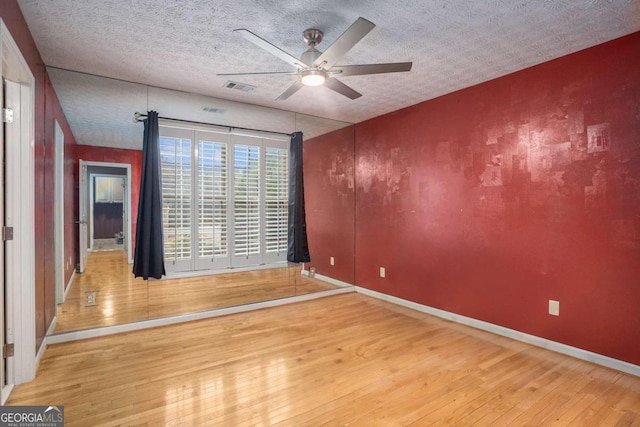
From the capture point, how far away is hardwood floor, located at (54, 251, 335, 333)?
3289mm

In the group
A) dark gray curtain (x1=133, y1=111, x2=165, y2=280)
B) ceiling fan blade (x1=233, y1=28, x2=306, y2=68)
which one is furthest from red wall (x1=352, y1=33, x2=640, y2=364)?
dark gray curtain (x1=133, y1=111, x2=165, y2=280)

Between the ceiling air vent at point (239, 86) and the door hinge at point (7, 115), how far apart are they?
1770mm

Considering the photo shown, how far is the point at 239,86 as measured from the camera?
3.45 m

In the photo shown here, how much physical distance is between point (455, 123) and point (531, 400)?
2673mm

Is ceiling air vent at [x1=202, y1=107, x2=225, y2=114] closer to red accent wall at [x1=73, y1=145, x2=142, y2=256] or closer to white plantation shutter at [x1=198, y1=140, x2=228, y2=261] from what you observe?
white plantation shutter at [x1=198, y1=140, x2=228, y2=261]

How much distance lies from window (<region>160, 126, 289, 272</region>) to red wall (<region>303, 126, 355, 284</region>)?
0.45m

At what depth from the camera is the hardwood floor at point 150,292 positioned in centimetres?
329

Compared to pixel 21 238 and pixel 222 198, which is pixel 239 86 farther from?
pixel 21 238

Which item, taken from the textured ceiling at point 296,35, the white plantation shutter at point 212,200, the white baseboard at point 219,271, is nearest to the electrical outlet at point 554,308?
the textured ceiling at point 296,35

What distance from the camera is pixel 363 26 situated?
5.65 ft

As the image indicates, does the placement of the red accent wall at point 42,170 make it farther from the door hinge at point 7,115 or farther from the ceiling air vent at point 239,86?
the ceiling air vent at point 239,86

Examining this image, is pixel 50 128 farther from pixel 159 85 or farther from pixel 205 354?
pixel 205 354

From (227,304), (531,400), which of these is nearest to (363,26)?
(531,400)

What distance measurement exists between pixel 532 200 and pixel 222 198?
323 cm
